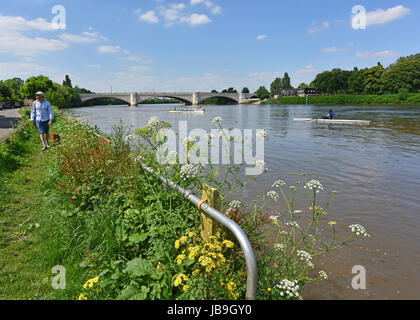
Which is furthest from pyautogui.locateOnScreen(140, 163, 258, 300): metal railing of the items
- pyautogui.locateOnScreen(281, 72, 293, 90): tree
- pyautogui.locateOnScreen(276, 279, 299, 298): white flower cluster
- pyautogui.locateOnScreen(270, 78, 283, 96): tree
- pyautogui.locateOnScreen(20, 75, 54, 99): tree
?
pyautogui.locateOnScreen(281, 72, 293, 90): tree

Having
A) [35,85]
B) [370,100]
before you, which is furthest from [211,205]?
[370,100]

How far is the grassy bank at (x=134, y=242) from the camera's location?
2795mm

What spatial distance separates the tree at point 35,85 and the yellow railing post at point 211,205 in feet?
277

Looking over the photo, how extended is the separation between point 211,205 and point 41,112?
34.0 ft

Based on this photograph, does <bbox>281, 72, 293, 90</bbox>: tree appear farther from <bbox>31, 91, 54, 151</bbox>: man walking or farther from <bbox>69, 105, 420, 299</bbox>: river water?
<bbox>31, 91, 54, 151</bbox>: man walking

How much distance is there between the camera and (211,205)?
2.88 m

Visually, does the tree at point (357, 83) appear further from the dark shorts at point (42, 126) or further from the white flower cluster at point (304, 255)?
the white flower cluster at point (304, 255)

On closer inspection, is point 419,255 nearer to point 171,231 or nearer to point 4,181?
point 171,231

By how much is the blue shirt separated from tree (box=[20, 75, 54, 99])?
243 ft

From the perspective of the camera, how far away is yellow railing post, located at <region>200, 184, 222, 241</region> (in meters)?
2.86

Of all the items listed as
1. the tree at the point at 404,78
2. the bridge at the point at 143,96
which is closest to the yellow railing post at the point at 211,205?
the tree at the point at 404,78

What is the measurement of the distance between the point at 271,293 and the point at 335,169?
974cm

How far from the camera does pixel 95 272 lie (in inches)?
142
